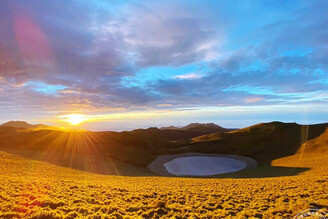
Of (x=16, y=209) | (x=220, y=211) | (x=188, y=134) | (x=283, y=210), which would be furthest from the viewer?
(x=188, y=134)

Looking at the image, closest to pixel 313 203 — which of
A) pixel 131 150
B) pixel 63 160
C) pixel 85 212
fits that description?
pixel 85 212

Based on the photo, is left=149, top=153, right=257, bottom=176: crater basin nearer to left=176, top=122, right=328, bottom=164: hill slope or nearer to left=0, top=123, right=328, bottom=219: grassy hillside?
left=0, top=123, right=328, bottom=219: grassy hillside

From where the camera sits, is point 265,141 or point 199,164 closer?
point 199,164

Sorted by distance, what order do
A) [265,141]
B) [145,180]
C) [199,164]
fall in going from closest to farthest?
[145,180], [199,164], [265,141]

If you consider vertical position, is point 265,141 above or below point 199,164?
above

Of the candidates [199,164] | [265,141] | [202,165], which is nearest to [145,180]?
[202,165]

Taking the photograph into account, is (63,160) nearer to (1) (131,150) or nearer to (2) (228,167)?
(1) (131,150)

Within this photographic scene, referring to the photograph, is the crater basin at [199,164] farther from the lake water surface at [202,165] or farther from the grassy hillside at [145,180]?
Result: the grassy hillside at [145,180]

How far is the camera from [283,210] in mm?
8703

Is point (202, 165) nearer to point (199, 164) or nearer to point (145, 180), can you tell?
point (199, 164)

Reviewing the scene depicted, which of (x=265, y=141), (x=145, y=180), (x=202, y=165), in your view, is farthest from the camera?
(x=265, y=141)

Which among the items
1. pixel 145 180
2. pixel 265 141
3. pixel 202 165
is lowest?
pixel 202 165

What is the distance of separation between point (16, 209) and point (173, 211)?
272 inches

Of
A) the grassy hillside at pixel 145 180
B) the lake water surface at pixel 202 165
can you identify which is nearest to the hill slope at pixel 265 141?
the grassy hillside at pixel 145 180
